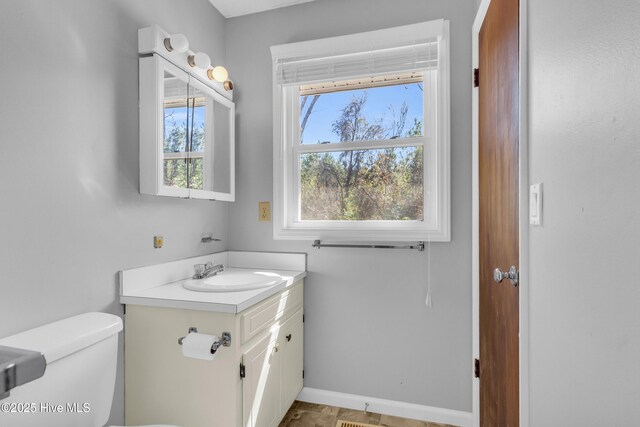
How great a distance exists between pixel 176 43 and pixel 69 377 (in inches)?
56.5

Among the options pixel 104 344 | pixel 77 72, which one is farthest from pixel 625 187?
pixel 77 72

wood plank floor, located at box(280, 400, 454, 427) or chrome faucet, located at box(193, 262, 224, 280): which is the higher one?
chrome faucet, located at box(193, 262, 224, 280)

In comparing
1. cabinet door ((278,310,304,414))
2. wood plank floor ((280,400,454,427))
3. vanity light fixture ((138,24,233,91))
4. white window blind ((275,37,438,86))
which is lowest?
wood plank floor ((280,400,454,427))

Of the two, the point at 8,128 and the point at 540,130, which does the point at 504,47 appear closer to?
the point at 540,130

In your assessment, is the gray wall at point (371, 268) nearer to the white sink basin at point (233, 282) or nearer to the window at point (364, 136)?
the window at point (364, 136)

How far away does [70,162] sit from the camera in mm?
1291

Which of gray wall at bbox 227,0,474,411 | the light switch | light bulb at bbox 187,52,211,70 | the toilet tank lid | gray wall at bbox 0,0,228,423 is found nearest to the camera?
the light switch

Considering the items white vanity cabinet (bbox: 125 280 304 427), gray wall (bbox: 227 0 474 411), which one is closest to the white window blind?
gray wall (bbox: 227 0 474 411)

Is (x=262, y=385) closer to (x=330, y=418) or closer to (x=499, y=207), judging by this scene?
(x=330, y=418)

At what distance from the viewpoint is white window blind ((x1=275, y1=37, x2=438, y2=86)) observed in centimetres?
192

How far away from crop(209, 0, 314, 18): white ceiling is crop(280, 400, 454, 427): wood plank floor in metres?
2.55

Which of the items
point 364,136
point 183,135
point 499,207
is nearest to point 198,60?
point 183,135

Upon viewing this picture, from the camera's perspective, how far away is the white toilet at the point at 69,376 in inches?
35.9

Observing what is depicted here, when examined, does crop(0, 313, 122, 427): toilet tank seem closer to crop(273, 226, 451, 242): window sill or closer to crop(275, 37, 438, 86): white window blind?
crop(273, 226, 451, 242): window sill
